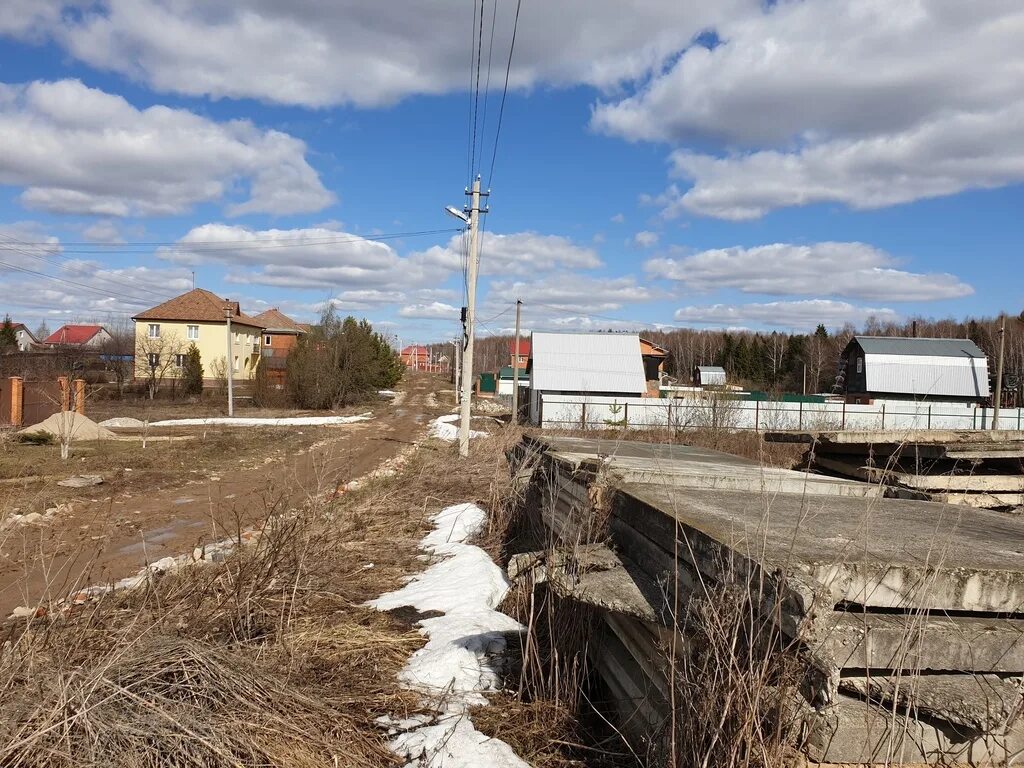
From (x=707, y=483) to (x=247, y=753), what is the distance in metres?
3.85

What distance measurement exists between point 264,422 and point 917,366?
39048mm

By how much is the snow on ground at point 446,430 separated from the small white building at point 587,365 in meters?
5.01

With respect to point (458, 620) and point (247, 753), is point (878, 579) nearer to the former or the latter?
point (247, 753)

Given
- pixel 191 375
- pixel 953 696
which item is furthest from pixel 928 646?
pixel 191 375

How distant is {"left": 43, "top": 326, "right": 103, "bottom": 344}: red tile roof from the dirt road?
302 feet

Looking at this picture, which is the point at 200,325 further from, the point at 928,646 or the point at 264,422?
the point at 928,646

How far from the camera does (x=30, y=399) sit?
24328 mm

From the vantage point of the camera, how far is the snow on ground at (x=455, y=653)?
3.32 m

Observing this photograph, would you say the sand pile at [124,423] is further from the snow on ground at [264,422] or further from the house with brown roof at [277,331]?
the house with brown roof at [277,331]

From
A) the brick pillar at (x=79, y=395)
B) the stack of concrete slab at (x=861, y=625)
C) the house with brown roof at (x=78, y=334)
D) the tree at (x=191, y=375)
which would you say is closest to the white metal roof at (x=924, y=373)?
the tree at (x=191, y=375)

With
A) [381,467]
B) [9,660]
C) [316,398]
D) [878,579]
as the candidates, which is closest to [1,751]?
[9,660]

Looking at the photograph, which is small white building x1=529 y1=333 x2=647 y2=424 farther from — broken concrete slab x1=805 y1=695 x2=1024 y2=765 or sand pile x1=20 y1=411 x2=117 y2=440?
broken concrete slab x1=805 y1=695 x2=1024 y2=765

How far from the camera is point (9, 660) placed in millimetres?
3100

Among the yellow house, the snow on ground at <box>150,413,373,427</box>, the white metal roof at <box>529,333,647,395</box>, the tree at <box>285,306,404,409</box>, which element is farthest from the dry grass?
the yellow house
